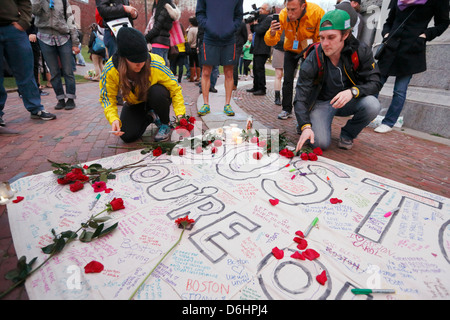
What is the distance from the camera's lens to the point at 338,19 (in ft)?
7.46

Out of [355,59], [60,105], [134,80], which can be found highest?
[355,59]

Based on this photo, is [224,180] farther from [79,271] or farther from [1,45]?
[1,45]

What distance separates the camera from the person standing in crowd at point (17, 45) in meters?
3.07

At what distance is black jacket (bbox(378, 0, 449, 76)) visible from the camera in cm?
311

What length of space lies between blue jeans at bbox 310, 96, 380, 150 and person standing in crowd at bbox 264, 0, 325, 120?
2.93ft

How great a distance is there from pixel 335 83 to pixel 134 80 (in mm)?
2084

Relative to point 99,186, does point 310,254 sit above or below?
below

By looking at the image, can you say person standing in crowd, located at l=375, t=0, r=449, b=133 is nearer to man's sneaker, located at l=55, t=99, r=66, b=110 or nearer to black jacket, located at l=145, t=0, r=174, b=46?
black jacket, located at l=145, t=0, r=174, b=46

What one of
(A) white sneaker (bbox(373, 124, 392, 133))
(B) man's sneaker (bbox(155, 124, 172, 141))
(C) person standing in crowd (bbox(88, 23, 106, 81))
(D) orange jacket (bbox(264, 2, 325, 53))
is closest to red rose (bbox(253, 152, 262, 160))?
(B) man's sneaker (bbox(155, 124, 172, 141))

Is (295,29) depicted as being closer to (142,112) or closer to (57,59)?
(142,112)

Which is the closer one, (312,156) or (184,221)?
(184,221)

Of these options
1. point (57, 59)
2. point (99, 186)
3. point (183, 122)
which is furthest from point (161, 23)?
point (99, 186)
